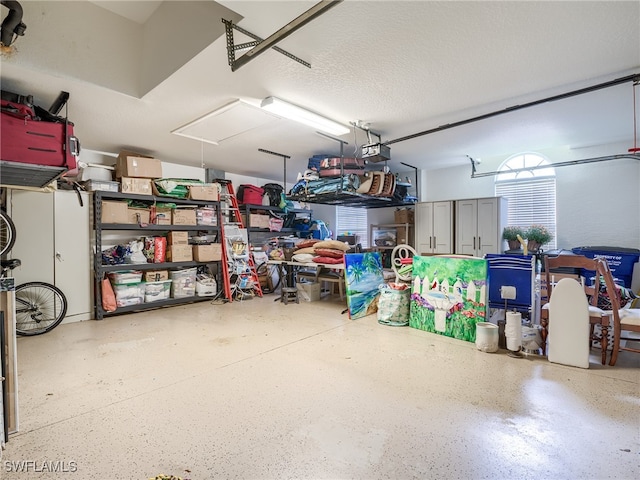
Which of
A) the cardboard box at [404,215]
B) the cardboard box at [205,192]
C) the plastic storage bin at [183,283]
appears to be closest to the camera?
Answer: the plastic storage bin at [183,283]

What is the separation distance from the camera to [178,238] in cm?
550

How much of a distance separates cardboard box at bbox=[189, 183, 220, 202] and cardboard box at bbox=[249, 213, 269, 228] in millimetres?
972

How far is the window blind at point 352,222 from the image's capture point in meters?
8.66

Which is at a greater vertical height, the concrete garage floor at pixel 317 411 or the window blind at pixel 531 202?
the window blind at pixel 531 202

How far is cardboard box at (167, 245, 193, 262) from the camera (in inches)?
213

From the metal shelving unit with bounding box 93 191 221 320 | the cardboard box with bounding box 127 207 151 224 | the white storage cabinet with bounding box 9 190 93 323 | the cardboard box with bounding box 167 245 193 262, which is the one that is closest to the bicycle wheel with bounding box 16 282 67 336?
the white storage cabinet with bounding box 9 190 93 323

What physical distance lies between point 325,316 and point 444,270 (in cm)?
182

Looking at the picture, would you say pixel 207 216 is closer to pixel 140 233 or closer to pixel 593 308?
pixel 140 233

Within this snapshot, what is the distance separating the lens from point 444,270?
3719 millimetres

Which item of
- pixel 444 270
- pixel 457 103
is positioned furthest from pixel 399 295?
pixel 457 103

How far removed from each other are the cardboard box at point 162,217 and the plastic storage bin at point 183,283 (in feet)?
2.91

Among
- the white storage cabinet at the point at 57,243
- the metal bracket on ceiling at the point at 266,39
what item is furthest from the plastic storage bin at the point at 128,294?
the metal bracket on ceiling at the point at 266,39

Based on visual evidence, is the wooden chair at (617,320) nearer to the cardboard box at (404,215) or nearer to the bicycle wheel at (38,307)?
the cardboard box at (404,215)

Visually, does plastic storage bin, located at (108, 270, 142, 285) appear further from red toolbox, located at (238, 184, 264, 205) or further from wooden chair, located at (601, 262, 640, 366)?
wooden chair, located at (601, 262, 640, 366)
